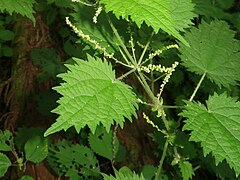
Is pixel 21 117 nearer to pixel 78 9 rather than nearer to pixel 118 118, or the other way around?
pixel 78 9

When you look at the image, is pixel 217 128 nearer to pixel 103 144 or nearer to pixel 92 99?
pixel 92 99

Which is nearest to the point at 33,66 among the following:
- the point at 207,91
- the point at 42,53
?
the point at 42,53

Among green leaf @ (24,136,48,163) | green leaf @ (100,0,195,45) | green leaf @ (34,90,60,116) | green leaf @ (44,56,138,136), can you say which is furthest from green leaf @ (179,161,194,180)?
green leaf @ (34,90,60,116)

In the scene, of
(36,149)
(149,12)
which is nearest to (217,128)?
(149,12)

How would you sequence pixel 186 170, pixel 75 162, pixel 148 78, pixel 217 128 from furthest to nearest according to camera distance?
1. pixel 75 162
2. pixel 186 170
3. pixel 148 78
4. pixel 217 128

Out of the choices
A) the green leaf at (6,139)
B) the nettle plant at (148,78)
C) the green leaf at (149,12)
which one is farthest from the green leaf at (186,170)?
the green leaf at (6,139)

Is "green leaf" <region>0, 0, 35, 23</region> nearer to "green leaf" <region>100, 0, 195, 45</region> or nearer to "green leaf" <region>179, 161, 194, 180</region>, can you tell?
"green leaf" <region>100, 0, 195, 45</region>

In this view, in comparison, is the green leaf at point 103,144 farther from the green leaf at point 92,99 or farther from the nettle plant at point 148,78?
the green leaf at point 92,99
